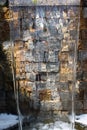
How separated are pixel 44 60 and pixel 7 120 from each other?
0.86m

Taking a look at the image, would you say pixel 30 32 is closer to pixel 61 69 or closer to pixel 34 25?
pixel 34 25

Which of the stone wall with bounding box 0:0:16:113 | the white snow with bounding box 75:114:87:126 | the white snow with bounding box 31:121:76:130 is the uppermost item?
the stone wall with bounding box 0:0:16:113

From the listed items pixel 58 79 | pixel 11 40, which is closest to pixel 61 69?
pixel 58 79

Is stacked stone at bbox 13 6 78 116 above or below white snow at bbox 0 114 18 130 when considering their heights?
above

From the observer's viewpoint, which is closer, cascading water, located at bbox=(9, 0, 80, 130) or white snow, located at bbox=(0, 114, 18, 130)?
cascading water, located at bbox=(9, 0, 80, 130)

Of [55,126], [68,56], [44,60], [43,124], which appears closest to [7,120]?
[43,124]

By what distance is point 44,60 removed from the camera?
165 inches

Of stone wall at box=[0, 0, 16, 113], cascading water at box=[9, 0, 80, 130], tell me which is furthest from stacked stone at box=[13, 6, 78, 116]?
stone wall at box=[0, 0, 16, 113]

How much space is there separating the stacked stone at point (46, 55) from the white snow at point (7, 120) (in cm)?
27

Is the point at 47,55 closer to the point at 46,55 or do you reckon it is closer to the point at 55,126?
the point at 46,55

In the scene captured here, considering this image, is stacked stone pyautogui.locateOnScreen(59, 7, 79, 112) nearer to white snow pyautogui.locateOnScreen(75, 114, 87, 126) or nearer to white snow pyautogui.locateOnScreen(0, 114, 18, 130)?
white snow pyautogui.locateOnScreen(75, 114, 87, 126)

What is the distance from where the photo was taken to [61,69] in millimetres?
4230

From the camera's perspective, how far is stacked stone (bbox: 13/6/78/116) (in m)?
4.01

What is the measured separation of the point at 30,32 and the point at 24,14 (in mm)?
219
